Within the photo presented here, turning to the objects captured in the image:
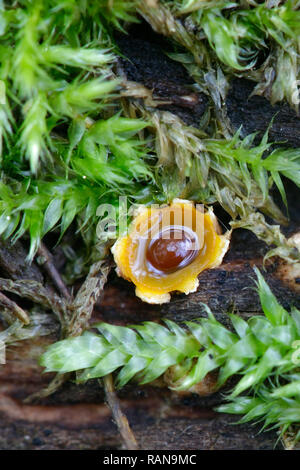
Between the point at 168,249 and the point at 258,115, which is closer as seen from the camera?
the point at 258,115

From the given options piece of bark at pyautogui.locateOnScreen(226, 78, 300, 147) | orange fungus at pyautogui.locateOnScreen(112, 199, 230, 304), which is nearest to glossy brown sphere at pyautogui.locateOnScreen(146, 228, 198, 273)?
orange fungus at pyautogui.locateOnScreen(112, 199, 230, 304)

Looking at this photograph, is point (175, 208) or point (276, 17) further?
point (175, 208)

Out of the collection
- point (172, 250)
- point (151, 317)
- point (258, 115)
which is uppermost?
point (258, 115)

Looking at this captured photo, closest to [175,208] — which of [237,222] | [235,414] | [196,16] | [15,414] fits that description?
[237,222]

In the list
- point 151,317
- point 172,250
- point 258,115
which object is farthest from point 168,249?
point 258,115

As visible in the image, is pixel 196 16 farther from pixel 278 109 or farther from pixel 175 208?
pixel 175 208

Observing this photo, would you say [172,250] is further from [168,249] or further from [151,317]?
[151,317]

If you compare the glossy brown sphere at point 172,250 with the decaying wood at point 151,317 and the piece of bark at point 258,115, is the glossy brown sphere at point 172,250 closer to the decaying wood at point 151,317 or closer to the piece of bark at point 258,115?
the decaying wood at point 151,317

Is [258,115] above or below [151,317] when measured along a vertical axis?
above
